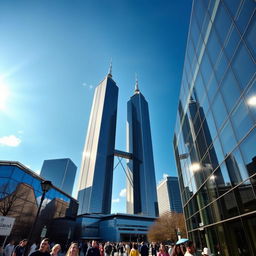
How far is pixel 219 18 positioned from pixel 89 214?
96252 mm

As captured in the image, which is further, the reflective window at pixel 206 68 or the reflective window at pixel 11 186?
the reflective window at pixel 11 186

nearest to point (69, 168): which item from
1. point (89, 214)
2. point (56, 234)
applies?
point (89, 214)

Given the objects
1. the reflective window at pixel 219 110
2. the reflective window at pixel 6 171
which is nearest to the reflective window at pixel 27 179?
the reflective window at pixel 6 171

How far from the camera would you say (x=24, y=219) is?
25219 mm

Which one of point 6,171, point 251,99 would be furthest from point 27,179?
point 251,99

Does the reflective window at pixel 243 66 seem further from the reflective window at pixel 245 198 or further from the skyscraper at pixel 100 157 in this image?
the skyscraper at pixel 100 157

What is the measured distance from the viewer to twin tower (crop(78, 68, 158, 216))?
99.9 m

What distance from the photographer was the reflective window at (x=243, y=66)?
6.87 metres

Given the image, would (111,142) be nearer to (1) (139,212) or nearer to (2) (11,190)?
(1) (139,212)

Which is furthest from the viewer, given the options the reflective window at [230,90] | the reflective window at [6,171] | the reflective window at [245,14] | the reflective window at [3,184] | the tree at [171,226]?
the tree at [171,226]

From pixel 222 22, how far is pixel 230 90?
355cm

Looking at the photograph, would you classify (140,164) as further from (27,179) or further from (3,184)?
(3,184)

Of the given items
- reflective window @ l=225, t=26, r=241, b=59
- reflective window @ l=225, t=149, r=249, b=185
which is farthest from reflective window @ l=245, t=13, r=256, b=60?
reflective window @ l=225, t=149, r=249, b=185

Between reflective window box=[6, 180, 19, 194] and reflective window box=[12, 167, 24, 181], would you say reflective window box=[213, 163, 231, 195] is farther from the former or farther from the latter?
reflective window box=[12, 167, 24, 181]
